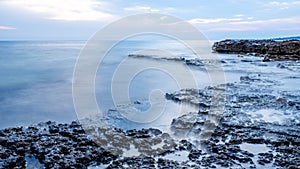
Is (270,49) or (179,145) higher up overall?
(270,49)

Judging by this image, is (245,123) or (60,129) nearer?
(60,129)

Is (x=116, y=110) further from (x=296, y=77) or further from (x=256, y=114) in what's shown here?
(x=296, y=77)

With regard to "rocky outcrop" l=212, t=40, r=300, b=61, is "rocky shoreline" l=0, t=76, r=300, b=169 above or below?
below

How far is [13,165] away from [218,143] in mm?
4572

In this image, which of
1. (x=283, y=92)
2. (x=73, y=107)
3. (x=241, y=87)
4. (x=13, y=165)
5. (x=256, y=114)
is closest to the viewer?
(x=13, y=165)

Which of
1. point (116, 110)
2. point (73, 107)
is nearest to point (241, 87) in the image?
point (116, 110)

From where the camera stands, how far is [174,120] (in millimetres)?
8430

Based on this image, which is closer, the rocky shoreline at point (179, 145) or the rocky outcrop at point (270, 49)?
the rocky shoreline at point (179, 145)

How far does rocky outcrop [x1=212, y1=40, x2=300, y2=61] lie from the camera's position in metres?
32.1

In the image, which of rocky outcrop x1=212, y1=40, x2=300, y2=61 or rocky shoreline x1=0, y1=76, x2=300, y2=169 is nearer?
rocky shoreline x1=0, y1=76, x2=300, y2=169

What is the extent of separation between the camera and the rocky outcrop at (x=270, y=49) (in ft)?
105

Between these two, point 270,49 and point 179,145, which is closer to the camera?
point 179,145

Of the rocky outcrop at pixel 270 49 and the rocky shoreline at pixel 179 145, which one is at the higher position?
the rocky outcrop at pixel 270 49

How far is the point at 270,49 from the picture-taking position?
37.0 m
